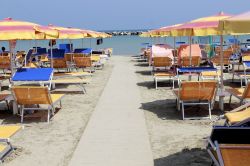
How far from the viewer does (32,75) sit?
32.2ft

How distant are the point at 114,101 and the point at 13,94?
2.79 m

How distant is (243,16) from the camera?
16.4ft

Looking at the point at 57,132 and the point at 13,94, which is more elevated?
the point at 13,94

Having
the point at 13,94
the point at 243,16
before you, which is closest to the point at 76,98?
the point at 13,94

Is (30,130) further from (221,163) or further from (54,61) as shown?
(54,61)

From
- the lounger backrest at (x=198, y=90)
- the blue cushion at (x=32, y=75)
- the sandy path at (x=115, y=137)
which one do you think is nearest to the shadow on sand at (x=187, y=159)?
the sandy path at (x=115, y=137)

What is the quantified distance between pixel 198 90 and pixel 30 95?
2.94 meters

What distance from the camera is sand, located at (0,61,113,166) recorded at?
5.84 meters

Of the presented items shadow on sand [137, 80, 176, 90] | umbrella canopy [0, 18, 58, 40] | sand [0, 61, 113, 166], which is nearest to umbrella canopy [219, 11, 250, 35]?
sand [0, 61, 113, 166]

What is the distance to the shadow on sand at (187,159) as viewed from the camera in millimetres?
5483

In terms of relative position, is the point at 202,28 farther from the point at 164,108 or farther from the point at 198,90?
the point at 164,108

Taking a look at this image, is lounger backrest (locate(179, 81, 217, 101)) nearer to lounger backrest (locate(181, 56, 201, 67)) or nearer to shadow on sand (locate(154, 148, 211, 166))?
shadow on sand (locate(154, 148, 211, 166))

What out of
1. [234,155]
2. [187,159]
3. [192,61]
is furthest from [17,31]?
[192,61]

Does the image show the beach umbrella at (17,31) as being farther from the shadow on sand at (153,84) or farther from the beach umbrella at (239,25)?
the shadow on sand at (153,84)
